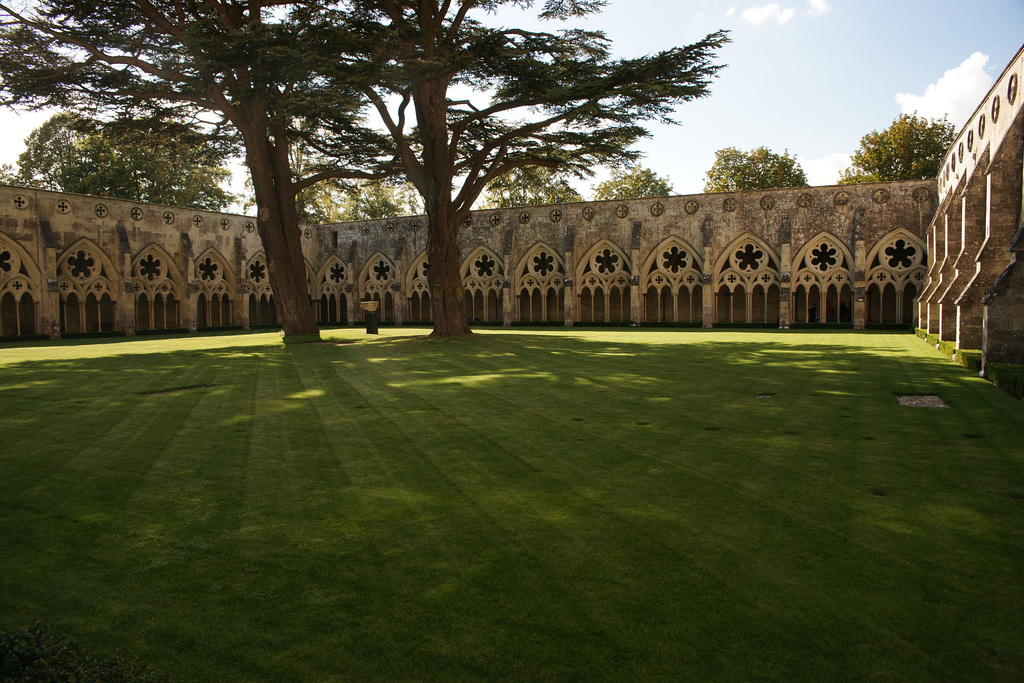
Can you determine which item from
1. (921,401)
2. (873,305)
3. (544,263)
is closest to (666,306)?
(544,263)

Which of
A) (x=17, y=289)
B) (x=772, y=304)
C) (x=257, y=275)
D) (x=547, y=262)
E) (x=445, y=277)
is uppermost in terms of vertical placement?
(x=547, y=262)

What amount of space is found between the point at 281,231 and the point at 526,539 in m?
18.5

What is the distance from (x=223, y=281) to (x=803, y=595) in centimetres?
3278

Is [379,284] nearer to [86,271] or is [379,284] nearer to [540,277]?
[540,277]

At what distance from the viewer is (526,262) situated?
32031 mm

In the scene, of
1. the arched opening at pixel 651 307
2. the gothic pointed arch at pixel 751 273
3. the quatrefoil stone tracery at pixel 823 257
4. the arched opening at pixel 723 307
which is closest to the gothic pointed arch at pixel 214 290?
the arched opening at pixel 651 307

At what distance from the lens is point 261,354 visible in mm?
15188

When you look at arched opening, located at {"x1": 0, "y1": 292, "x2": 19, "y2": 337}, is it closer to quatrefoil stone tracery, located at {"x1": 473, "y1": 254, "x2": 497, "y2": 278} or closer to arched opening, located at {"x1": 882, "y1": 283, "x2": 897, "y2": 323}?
quatrefoil stone tracery, located at {"x1": 473, "y1": 254, "x2": 497, "y2": 278}

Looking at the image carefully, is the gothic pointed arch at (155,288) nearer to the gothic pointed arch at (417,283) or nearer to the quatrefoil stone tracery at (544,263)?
the gothic pointed arch at (417,283)

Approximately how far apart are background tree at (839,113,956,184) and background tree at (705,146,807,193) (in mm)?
5523

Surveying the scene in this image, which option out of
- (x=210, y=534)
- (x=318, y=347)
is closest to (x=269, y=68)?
(x=318, y=347)

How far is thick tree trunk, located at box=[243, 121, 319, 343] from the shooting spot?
1931 centimetres

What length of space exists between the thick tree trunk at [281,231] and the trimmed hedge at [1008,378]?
16.8 metres

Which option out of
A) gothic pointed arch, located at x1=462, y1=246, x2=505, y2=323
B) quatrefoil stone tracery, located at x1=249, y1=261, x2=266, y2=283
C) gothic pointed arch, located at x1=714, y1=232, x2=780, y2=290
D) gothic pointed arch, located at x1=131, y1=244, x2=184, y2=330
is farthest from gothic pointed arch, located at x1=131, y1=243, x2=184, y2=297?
gothic pointed arch, located at x1=714, y1=232, x2=780, y2=290
